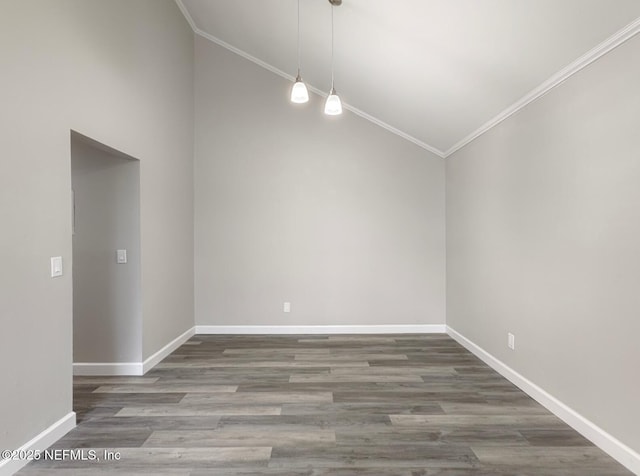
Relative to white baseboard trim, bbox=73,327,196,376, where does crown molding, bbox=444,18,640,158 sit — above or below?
above

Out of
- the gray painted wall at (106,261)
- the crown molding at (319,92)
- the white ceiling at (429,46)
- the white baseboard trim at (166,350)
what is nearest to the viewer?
the white ceiling at (429,46)

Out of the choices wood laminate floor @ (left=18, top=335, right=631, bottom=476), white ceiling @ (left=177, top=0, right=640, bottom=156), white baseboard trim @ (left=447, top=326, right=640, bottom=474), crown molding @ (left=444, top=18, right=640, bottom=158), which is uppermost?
white ceiling @ (left=177, top=0, right=640, bottom=156)

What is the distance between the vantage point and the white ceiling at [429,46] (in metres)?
2.03

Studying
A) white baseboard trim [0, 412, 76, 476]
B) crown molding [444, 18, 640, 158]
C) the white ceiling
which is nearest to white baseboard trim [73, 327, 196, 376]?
white baseboard trim [0, 412, 76, 476]

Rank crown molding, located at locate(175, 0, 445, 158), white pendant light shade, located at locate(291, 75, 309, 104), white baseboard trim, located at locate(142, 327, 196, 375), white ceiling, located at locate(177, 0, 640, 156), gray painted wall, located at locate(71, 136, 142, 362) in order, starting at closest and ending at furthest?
white ceiling, located at locate(177, 0, 640, 156) → white pendant light shade, located at locate(291, 75, 309, 104) → gray painted wall, located at locate(71, 136, 142, 362) → white baseboard trim, located at locate(142, 327, 196, 375) → crown molding, located at locate(175, 0, 445, 158)

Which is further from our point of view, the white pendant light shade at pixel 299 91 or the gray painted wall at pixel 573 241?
the white pendant light shade at pixel 299 91

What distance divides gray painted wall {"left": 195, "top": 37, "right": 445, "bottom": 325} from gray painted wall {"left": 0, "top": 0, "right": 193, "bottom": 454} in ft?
3.71

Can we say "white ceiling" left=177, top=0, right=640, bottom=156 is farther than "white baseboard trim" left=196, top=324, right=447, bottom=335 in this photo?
No

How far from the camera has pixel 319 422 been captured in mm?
2354

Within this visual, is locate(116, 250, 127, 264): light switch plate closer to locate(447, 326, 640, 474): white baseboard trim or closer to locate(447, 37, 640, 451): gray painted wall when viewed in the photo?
locate(447, 37, 640, 451): gray painted wall

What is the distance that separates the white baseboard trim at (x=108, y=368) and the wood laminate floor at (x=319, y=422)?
9cm

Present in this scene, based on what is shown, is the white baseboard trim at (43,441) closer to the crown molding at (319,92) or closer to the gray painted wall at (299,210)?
the gray painted wall at (299,210)

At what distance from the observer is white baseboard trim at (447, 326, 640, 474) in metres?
1.87

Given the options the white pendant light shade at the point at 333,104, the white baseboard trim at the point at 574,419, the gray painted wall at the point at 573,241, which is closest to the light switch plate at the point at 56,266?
the white pendant light shade at the point at 333,104
